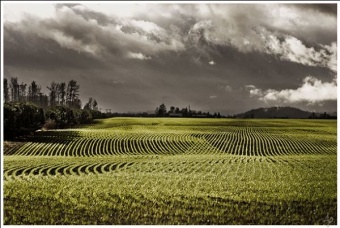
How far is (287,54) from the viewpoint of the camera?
28.4 ft

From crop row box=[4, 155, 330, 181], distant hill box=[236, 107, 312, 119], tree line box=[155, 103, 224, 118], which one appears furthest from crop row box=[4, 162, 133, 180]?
distant hill box=[236, 107, 312, 119]

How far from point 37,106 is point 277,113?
590 cm

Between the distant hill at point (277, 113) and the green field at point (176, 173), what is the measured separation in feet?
0.68

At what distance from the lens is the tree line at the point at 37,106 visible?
857cm

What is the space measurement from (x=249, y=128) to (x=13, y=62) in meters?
5.96

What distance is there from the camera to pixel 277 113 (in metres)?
9.39

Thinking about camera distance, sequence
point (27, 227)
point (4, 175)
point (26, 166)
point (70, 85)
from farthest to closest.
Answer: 1. point (70, 85)
2. point (26, 166)
3. point (4, 175)
4. point (27, 227)

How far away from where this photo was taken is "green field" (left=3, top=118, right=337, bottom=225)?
673cm

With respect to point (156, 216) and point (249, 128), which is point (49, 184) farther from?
point (249, 128)

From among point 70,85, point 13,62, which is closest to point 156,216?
point 70,85

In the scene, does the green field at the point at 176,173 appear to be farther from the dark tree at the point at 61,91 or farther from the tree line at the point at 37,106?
the dark tree at the point at 61,91

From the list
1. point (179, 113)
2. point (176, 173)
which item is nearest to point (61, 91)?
point (179, 113)

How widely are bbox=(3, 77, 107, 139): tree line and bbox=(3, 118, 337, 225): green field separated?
33 cm

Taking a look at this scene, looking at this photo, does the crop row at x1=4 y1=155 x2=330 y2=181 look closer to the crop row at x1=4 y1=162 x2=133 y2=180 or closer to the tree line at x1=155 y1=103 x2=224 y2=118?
the crop row at x1=4 y1=162 x2=133 y2=180
